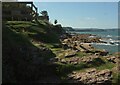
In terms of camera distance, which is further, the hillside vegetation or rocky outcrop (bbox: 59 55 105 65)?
rocky outcrop (bbox: 59 55 105 65)

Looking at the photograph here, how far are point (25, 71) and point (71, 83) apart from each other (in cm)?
364

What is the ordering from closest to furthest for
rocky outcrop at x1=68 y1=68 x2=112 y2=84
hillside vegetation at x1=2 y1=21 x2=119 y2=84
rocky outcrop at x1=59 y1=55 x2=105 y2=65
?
rocky outcrop at x1=68 y1=68 x2=112 y2=84
hillside vegetation at x1=2 y1=21 x2=119 y2=84
rocky outcrop at x1=59 y1=55 x2=105 y2=65

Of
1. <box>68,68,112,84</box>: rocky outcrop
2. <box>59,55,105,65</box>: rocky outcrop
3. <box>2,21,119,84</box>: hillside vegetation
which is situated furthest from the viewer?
<box>59,55,105,65</box>: rocky outcrop

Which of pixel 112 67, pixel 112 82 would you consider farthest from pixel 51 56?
pixel 112 82

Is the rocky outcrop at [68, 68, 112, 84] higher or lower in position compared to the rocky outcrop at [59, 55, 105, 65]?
lower

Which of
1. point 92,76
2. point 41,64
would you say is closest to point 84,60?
point 41,64

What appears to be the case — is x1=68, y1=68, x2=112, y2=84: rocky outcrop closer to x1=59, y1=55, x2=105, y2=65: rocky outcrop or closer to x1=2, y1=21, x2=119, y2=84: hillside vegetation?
x1=2, y1=21, x2=119, y2=84: hillside vegetation

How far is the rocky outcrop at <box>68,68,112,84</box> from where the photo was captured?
83.3 ft

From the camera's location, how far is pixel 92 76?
26.3m

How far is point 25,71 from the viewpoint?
85.9 ft

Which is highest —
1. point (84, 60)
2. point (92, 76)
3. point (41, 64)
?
point (84, 60)

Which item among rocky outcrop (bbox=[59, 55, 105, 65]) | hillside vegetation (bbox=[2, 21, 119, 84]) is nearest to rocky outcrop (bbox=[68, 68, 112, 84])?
hillside vegetation (bbox=[2, 21, 119, 84])

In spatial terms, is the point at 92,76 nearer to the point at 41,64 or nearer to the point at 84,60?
the point at 41,64

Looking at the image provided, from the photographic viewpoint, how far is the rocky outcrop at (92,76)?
1000 inches
